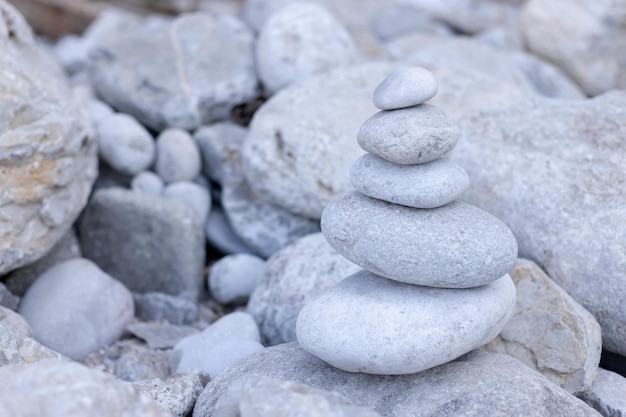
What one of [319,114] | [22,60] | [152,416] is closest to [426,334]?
[152,416]

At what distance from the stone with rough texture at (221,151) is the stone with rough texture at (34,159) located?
0.93m

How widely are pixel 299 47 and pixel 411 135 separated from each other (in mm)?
2544

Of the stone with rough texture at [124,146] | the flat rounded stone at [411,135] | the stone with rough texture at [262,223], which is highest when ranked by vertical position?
the flat rounded stone at [411,135]

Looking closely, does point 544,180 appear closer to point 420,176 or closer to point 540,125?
point 540,125

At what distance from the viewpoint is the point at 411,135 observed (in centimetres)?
240

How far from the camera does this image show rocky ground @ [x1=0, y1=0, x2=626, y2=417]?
2.40 m

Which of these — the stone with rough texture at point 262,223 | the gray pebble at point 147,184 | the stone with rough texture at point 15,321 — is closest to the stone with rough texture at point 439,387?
the stone with rough texture at point 15,321

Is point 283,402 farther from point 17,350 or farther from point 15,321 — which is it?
point 15,321

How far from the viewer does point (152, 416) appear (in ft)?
6.31

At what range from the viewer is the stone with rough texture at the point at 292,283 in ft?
10.7

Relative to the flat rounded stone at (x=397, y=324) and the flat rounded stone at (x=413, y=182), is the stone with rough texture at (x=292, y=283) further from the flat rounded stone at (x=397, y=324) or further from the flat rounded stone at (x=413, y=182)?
the flat rounded stone at (x=413, y=182)

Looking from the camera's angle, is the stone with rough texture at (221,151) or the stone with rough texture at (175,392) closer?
the stone with rough texture at (175,392)

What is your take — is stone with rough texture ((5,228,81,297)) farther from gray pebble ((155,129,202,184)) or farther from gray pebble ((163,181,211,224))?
gray pebble ((155,129,202,184))

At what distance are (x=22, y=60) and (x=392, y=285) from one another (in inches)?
87.8
